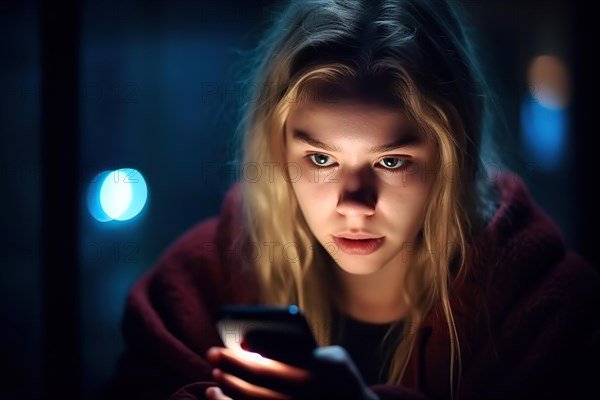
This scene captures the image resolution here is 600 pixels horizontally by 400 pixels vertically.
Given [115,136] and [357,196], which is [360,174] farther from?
[115,136]

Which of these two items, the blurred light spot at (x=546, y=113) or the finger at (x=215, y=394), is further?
the blurred light spot at (x=546, y=113)

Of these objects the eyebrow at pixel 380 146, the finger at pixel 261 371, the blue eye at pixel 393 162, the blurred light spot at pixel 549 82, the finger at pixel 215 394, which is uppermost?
the blurred light spot at pixel 549 82

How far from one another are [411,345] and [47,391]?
0.70 meters

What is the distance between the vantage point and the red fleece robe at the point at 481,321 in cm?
101

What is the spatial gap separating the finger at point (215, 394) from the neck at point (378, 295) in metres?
0.30

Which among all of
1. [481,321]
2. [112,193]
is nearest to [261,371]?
[481,321]

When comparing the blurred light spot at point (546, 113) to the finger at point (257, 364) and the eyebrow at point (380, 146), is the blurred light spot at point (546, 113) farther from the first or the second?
the finger at point (257, 364)

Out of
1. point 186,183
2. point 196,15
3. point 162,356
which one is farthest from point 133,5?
point 162,356

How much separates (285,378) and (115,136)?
99cm

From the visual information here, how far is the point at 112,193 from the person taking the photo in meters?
1.36

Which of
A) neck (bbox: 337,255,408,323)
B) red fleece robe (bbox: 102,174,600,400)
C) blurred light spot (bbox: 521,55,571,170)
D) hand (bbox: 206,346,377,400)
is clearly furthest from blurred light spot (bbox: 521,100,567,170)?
hand (bbox: 206,346,377,400)

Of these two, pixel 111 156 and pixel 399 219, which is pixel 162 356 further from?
pixel 111 156

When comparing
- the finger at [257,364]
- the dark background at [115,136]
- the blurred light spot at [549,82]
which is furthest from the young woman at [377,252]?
the blurred light spot at [549,82]

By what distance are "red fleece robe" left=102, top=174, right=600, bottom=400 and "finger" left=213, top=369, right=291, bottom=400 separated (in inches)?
4.2
